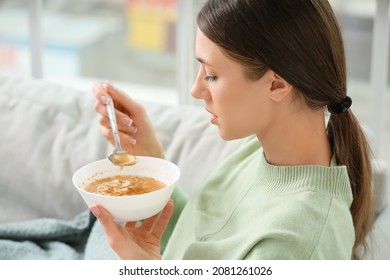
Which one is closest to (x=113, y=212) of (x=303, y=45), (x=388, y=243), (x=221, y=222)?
(x=221, y=222)

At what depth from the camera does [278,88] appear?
946 millimetres

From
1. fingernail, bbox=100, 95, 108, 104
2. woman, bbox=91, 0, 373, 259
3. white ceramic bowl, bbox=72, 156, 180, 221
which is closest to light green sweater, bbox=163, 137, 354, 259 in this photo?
woman, bbox=91, 0, 373, 259

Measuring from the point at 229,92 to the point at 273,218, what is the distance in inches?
6.8

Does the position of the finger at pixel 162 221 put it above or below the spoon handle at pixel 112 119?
below

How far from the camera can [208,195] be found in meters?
1.20

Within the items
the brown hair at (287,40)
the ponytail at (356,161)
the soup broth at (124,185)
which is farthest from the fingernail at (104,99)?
the ponytail at (356,161)

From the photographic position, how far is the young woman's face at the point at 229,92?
37.6 inches

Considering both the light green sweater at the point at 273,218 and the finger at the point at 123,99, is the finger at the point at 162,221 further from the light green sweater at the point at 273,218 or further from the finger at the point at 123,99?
the finger at the point at 123,99

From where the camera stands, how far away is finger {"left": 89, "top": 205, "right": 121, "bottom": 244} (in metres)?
0.94

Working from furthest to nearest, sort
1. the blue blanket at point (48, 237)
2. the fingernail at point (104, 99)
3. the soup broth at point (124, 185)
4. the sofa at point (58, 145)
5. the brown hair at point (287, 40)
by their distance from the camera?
the sofa at point (58, 145), the blue blanket at point (48, 237), the fingernail at point (104, 99), the soup broth at point (124, 185), the brown hair at point (287, 40)

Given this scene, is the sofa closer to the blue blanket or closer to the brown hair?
the blue blanket

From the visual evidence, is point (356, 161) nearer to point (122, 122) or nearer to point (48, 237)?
point (122, 122)
